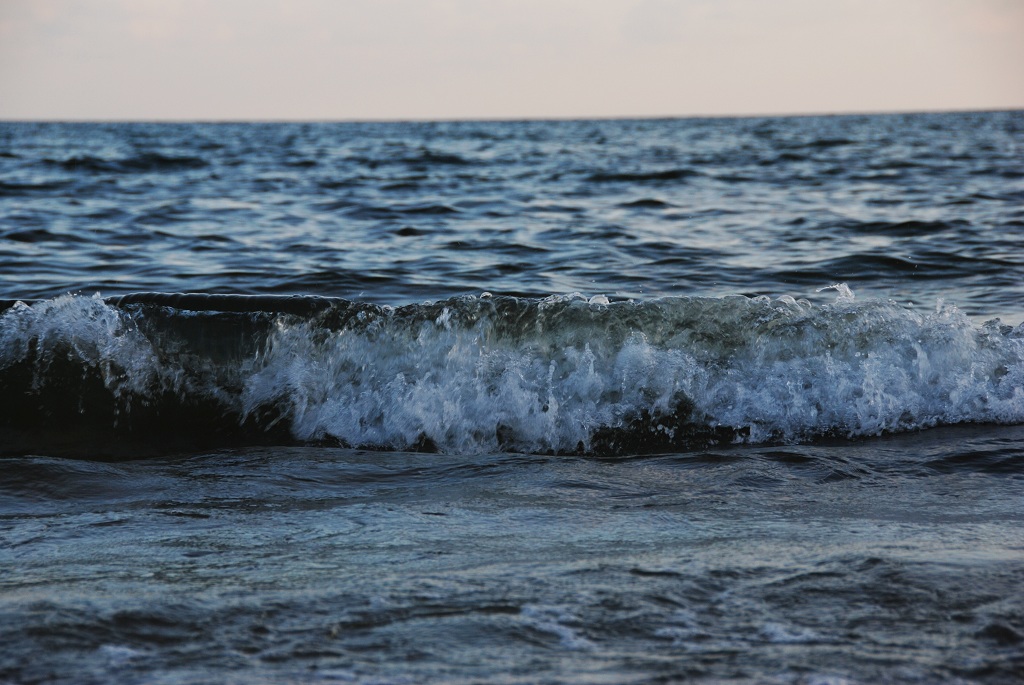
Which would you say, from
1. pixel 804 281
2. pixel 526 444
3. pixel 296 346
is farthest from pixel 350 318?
pixel 804 281

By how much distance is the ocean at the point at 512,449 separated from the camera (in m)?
2.49

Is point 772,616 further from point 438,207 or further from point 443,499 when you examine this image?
point 438,207

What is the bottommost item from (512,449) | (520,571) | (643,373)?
(512,449)

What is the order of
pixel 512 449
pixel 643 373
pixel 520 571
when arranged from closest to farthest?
pixel 520 571 → pixel 512 449 → pixel 643 373

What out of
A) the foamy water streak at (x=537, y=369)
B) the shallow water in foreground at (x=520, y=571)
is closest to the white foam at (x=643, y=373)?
the foamy water streak at (x=537, y=369)

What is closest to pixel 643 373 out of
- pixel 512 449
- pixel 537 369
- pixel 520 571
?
pixel 537 369

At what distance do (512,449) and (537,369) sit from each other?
2.12 ft

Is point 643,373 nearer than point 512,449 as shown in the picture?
No

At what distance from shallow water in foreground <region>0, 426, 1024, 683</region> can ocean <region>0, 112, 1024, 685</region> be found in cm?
2

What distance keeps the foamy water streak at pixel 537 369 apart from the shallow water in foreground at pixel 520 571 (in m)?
0.78

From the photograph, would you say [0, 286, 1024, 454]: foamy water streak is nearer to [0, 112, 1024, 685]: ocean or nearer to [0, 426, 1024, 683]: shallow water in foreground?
[0, 112, 1024, 685]: ocean

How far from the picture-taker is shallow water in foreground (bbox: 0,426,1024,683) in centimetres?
237

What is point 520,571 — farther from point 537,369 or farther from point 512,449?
point 537,369

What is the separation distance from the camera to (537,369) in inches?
222
